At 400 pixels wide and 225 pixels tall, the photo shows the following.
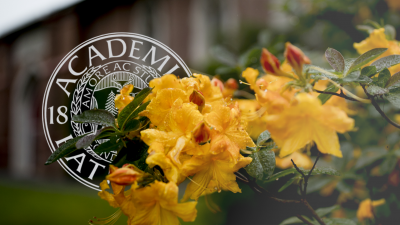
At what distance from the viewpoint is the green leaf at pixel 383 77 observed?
0.72 meters

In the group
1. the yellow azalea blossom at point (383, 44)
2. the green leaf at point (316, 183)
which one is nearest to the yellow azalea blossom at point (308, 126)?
the yellow azalea blossom at point (383, 44)

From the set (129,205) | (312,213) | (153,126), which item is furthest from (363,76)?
(129,205)

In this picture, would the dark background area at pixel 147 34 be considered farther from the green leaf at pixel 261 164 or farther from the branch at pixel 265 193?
the green leaf at pixel 261 164

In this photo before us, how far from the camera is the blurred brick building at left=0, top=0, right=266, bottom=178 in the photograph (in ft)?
22.3

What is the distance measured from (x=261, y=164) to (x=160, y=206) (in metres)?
0.27

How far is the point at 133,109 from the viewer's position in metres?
0.67

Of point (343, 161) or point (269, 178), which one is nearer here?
point (269, 178)

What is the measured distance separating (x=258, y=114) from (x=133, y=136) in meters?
0.34

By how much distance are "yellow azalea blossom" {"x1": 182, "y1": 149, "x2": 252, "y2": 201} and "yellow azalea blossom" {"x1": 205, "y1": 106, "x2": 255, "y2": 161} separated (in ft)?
0.07

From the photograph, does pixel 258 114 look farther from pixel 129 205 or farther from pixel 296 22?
pixel 296 22

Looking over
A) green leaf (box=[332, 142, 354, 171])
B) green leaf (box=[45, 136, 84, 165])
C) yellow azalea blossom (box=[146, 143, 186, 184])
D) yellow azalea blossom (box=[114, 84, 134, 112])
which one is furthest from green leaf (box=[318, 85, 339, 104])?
green leaf (box=[332, 142, 354, 171])

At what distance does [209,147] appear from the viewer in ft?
2.07

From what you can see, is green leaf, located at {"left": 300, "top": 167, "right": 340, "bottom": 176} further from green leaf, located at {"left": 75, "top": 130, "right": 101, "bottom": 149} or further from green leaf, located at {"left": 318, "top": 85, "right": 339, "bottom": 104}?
green leaf, located at {"left": 75, "top": 130, "right": 101, "bottom": 149}

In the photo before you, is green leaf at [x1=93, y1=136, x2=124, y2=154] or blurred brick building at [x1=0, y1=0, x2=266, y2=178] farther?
blurred brick building at [x1=0, y1=0, x2=266, y2=178]
